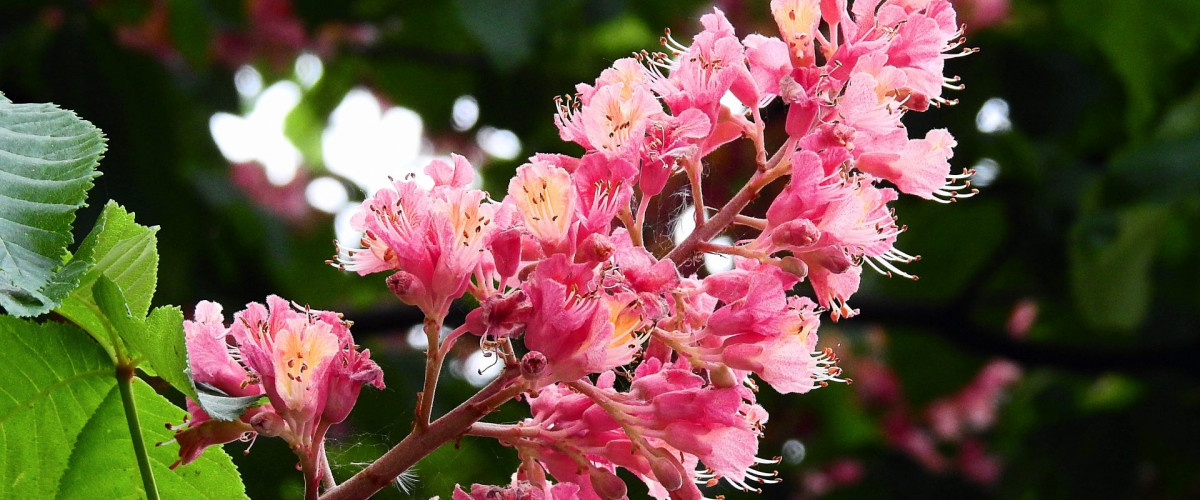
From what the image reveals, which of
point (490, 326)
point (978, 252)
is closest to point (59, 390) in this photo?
point (490, 326)

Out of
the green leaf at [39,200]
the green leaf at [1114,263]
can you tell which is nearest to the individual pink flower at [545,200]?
the green leaf at [39,200]

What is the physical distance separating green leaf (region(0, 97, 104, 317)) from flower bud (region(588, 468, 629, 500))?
0.63 m

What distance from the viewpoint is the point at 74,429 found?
1414 mm

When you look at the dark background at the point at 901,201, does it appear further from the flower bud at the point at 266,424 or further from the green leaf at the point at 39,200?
the green leaf at the point at 39,200

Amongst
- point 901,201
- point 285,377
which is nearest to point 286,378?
point 285,377

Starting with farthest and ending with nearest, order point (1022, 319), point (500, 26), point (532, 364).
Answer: point (1022, 319) < point (500, 26) < point (532, 364)

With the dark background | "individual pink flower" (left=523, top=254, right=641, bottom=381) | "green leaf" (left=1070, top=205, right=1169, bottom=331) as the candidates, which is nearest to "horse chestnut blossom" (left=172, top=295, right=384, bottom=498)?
"individual pink flower" (left=523, top=254, right=641, bottom=381)

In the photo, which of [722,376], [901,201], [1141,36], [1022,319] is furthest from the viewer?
[1022,319]

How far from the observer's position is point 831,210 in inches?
58.4

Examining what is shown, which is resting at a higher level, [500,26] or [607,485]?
[500,26]

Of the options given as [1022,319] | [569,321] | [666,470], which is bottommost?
[1022,319]

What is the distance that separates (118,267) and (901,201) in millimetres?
3777

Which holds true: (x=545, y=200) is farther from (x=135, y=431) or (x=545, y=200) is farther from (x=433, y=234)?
(x=135, y=431)

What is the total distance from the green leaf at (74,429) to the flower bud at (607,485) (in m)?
0.44
